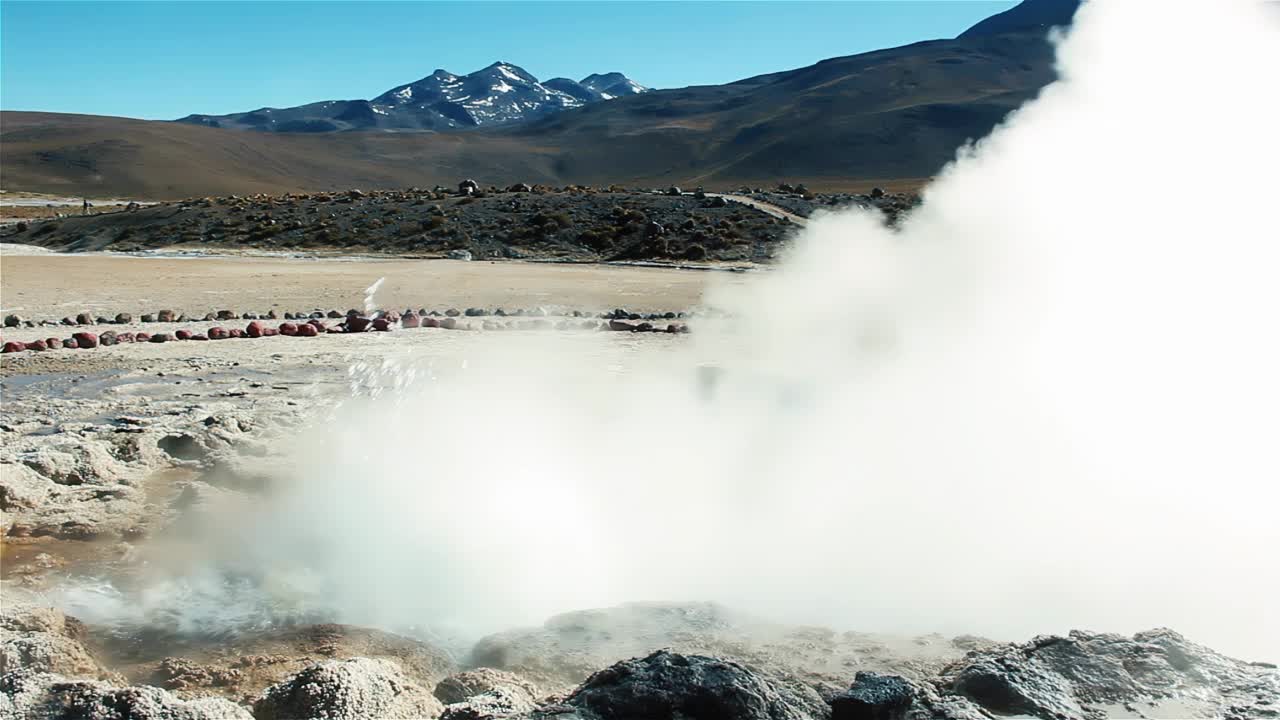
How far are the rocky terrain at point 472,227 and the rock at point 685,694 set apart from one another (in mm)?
21436

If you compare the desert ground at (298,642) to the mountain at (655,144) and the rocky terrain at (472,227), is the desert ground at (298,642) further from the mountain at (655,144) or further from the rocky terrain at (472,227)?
the mountain at (655,144)

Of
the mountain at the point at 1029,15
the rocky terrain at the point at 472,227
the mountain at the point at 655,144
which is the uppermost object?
the mountain at the point at 1029,15

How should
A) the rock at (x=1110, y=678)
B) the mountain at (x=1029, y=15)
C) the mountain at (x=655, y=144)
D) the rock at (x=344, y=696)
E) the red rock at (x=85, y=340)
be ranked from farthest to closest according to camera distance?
the mountain at (x=1029, y=15)
the mountain at (x=655, y=144)
the red rock at (x=85, y=340)
the rock at (x=344, y=696)
the rock at (x=1110, y=678)

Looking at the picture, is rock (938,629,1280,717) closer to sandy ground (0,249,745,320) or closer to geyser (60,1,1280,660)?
geyser (60,1,1280,660)

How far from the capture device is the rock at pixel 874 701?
2.65 meters

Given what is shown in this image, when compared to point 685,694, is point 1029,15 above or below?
above

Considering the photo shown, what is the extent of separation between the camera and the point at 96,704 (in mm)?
2686

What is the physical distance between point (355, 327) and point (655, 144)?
103 meters

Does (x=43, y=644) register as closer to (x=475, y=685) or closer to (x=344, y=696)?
(x=344, y=696)

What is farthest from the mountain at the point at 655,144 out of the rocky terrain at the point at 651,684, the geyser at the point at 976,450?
the rocky terrain at the point at 651,684

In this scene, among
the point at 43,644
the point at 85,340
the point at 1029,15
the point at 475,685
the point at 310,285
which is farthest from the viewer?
the point at 1029,15

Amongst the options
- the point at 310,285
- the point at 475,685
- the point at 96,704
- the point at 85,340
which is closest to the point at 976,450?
the point at 475,685

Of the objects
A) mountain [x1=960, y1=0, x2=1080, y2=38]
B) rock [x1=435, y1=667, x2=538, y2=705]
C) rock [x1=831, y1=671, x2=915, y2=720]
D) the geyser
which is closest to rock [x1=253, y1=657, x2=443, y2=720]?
rock [x1=435, y1=667, x2=538, y2=705]

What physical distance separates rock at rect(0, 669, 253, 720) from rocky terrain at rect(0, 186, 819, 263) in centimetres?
2159
